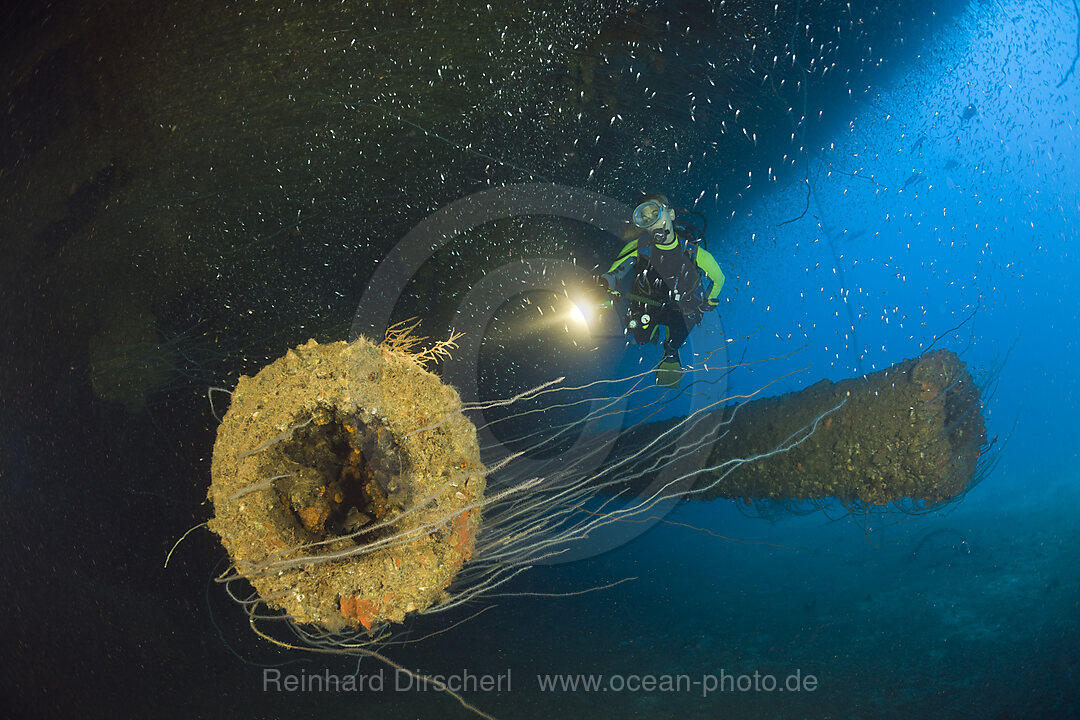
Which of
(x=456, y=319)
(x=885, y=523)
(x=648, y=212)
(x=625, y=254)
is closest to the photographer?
(x=456, y=319)

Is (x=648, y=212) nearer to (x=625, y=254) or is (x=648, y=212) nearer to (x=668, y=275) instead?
(x=625, y=254)

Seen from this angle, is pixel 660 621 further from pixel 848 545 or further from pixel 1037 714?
pixel 1037 714

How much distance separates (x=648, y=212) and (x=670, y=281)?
1.28 feet

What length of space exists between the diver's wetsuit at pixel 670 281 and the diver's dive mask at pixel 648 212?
142mm

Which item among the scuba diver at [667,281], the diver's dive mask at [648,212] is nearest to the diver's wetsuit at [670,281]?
the scuba diver at [667,281]

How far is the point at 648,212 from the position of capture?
2086mm

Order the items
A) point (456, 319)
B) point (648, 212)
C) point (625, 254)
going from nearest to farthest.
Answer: point (456, 319) < point (648, 212) < point (625, 254)

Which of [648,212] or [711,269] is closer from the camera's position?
[648,212]

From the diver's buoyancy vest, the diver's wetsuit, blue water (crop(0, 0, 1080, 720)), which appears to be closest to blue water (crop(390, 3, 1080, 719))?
blue water (crop(0, 0, 1080, 720))

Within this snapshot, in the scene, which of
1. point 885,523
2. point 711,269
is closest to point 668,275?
point 711,269

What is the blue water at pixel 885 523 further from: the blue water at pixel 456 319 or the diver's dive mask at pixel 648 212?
the diver's dive mask at pixel 648 212

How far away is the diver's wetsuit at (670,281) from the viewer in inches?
88.7

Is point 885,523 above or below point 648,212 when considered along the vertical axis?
below

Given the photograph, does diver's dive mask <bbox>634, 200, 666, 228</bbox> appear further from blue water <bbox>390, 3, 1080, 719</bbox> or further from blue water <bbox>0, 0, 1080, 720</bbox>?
blue water <bbox>390, 3, 1080, 719</bbox>
